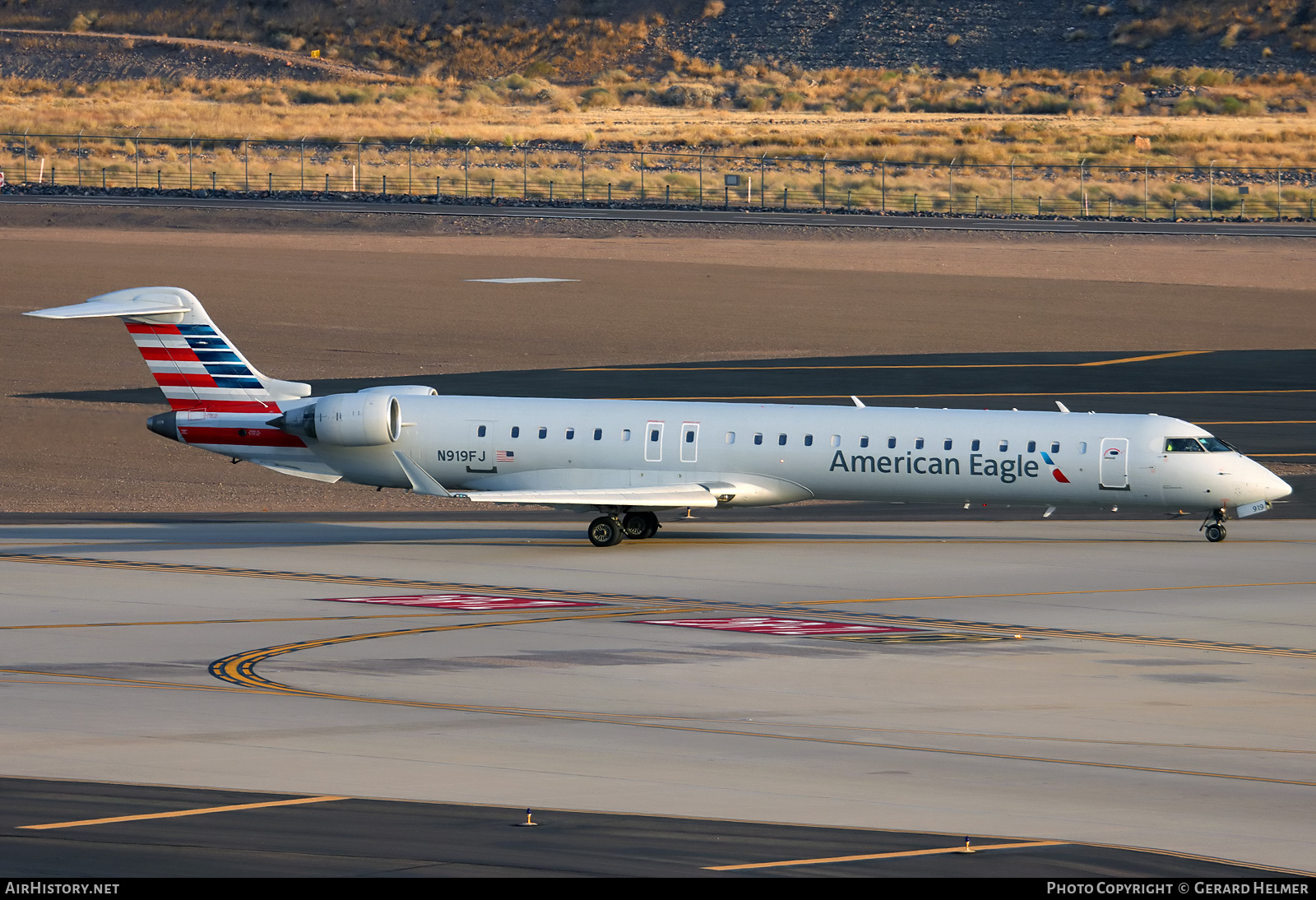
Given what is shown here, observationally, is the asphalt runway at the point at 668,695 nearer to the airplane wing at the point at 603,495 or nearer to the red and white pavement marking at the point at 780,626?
the red and white pavement marking at the point at 780,626

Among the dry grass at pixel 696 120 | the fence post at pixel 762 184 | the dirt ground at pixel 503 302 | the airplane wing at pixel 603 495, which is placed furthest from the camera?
the dry grass at pixel 696 120

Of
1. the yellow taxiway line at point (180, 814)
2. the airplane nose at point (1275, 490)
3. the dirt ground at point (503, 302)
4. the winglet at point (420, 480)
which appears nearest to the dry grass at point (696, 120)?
the dirt ground at point (503, 302)

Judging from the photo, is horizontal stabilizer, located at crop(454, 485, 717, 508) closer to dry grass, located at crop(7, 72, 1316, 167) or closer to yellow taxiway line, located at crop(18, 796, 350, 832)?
yellow taxiway line, located at crop(18, 796, 350, 832)

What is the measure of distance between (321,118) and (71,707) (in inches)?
5528

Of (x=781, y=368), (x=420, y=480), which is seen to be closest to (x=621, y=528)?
(x=420, y=480)

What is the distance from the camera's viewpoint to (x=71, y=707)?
25375 mm

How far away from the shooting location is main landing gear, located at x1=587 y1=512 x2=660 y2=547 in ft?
137

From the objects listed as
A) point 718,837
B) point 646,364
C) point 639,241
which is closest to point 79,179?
point 639,241

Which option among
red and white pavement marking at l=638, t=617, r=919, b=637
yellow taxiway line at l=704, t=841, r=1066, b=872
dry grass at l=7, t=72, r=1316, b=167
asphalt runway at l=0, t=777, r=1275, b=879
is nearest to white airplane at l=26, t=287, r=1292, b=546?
red and white pavement marking at l=638, t=617, r=919, b=637

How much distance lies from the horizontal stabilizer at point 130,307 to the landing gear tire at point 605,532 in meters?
10.2

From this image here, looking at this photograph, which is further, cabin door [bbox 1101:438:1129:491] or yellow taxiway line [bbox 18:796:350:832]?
cabin door [bbox 1101:438:1129:491]

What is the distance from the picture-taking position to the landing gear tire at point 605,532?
1642 inches

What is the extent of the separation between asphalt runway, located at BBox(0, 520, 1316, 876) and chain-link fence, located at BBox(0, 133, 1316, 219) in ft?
229

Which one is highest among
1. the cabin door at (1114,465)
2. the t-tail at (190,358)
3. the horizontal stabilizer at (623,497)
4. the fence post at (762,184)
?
the fence post at (762,184)
